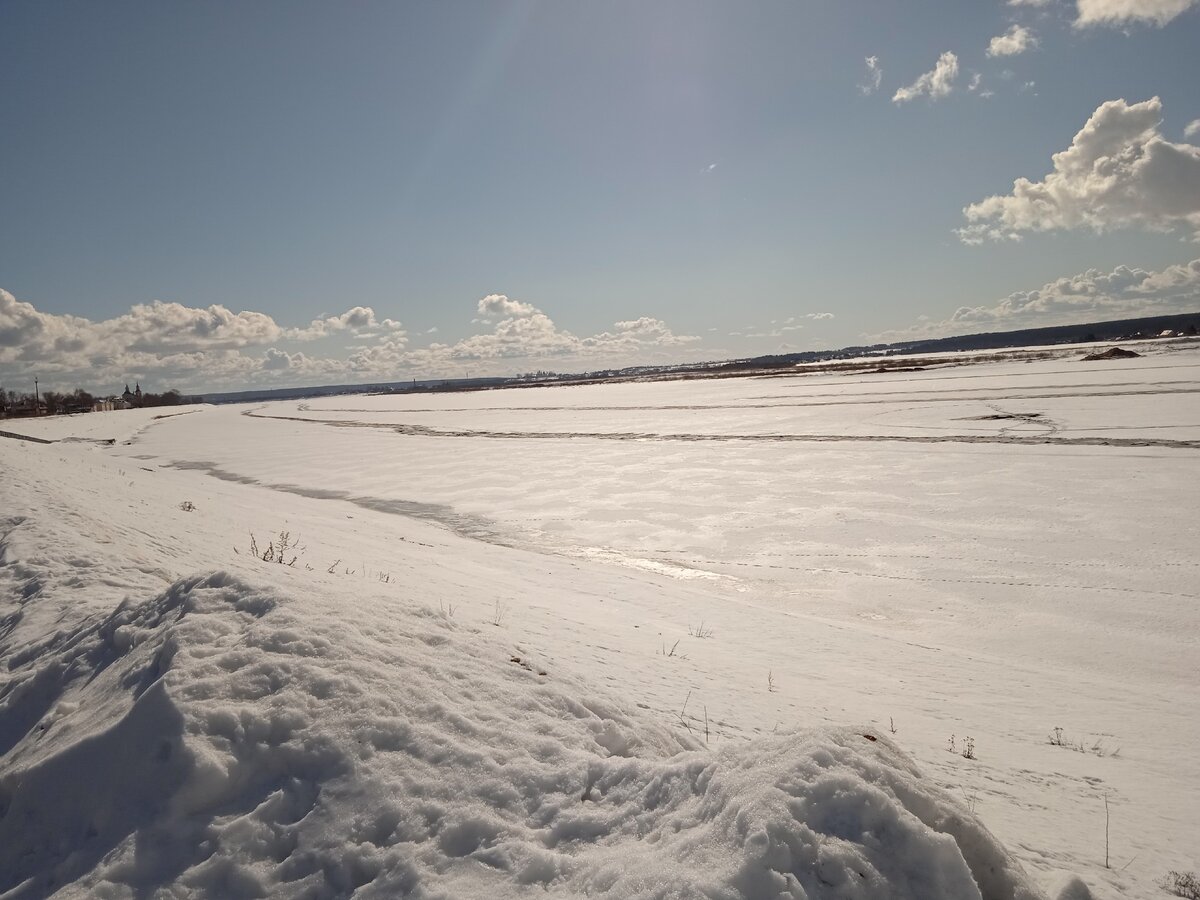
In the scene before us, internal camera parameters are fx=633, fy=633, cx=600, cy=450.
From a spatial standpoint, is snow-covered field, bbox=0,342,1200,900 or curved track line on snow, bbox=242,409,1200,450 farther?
curved track line on snow, bbox=242,409,1200,450

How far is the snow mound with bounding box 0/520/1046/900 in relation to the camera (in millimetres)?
2168

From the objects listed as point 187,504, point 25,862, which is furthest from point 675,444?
point 25,862

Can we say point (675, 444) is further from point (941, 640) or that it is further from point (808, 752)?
point (808, 752)

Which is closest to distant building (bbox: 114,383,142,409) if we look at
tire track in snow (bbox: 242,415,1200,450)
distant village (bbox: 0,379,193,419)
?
distant village (bbox: 0,379,193,419)

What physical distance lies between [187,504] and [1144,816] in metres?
13.4

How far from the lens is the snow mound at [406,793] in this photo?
2.17m

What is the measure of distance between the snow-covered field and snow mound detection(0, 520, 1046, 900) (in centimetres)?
1

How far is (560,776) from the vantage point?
9.63ft

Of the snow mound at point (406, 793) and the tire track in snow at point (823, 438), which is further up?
the snow mound at point (406, 793)

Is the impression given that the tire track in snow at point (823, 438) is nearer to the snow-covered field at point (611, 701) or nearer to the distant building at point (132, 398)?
the snow-covered field at point (611, 701)

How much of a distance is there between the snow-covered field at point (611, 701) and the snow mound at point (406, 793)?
1cm

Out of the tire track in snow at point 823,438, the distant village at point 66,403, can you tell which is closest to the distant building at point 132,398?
the distant village at point 66,403

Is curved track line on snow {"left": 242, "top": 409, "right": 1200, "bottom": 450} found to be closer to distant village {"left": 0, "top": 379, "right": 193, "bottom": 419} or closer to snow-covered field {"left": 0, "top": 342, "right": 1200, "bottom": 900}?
snow-covered field {"left": 0, "top": 342, "right": 1200, "bottom": 900}

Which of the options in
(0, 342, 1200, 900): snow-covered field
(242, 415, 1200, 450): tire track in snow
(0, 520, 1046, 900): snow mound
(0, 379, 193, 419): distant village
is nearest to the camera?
(0, 520, 1046, 900): snow mound
